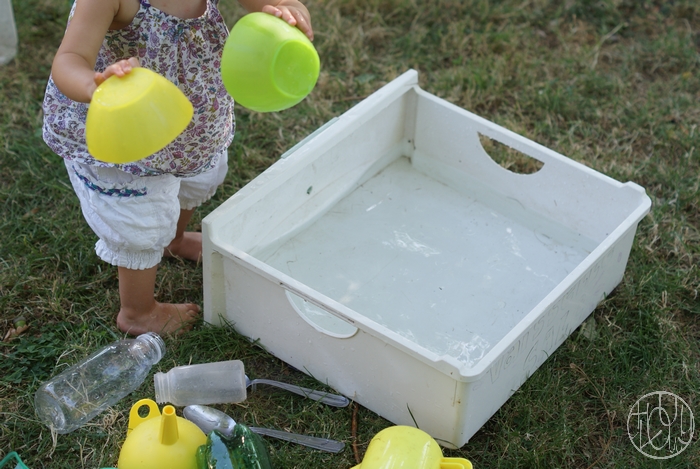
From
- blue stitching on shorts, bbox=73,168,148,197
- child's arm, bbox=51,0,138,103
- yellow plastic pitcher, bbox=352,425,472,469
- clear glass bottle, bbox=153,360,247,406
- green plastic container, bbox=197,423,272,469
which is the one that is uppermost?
child's arm, bbox=51,0,138,103

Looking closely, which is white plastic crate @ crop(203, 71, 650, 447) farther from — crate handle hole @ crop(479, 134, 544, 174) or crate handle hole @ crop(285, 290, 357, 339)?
crate handle hole @ crop(479, 134, 544, 174)

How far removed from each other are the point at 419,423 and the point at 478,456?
0.12m

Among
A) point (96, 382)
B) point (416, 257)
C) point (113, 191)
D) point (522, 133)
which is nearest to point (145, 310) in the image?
point (96, 382)

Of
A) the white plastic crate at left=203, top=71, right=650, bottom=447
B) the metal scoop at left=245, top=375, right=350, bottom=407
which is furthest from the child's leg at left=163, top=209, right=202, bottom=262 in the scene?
the metal scoop at left=245, top=375, right=350, bottom=407

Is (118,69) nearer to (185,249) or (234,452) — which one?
(234,452)

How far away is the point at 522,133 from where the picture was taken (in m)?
2.23

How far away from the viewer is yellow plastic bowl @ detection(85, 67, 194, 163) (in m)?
1.18

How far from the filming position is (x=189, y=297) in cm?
181

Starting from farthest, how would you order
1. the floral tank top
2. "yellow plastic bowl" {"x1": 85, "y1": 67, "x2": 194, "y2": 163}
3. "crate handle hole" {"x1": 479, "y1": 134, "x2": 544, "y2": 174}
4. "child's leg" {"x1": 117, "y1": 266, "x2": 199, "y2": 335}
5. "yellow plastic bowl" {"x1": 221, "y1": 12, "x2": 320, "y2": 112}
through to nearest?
"crate handle hole" {"x1": 479, "y1": 134, "x2": 544, "y2": 174}
"child's leg" {"x1": 117, "y1": 266, "x2": 199, "y2": 335}
the floral tank top
"yellow plastic bowl" {"x1": 221, "y1": 12, "x2": 320, "y2": 112}
"yellow plastic bowl" {"x1": 85, "y1": 67, "x2": 194, "y2": 163}

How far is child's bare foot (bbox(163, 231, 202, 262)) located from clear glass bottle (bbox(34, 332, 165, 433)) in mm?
256

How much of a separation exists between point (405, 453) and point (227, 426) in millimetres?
340

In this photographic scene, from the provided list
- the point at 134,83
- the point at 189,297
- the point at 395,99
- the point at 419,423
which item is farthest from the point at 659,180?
the point at 134,83

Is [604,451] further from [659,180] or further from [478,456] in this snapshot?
[659,180]

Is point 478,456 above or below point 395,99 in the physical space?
below
